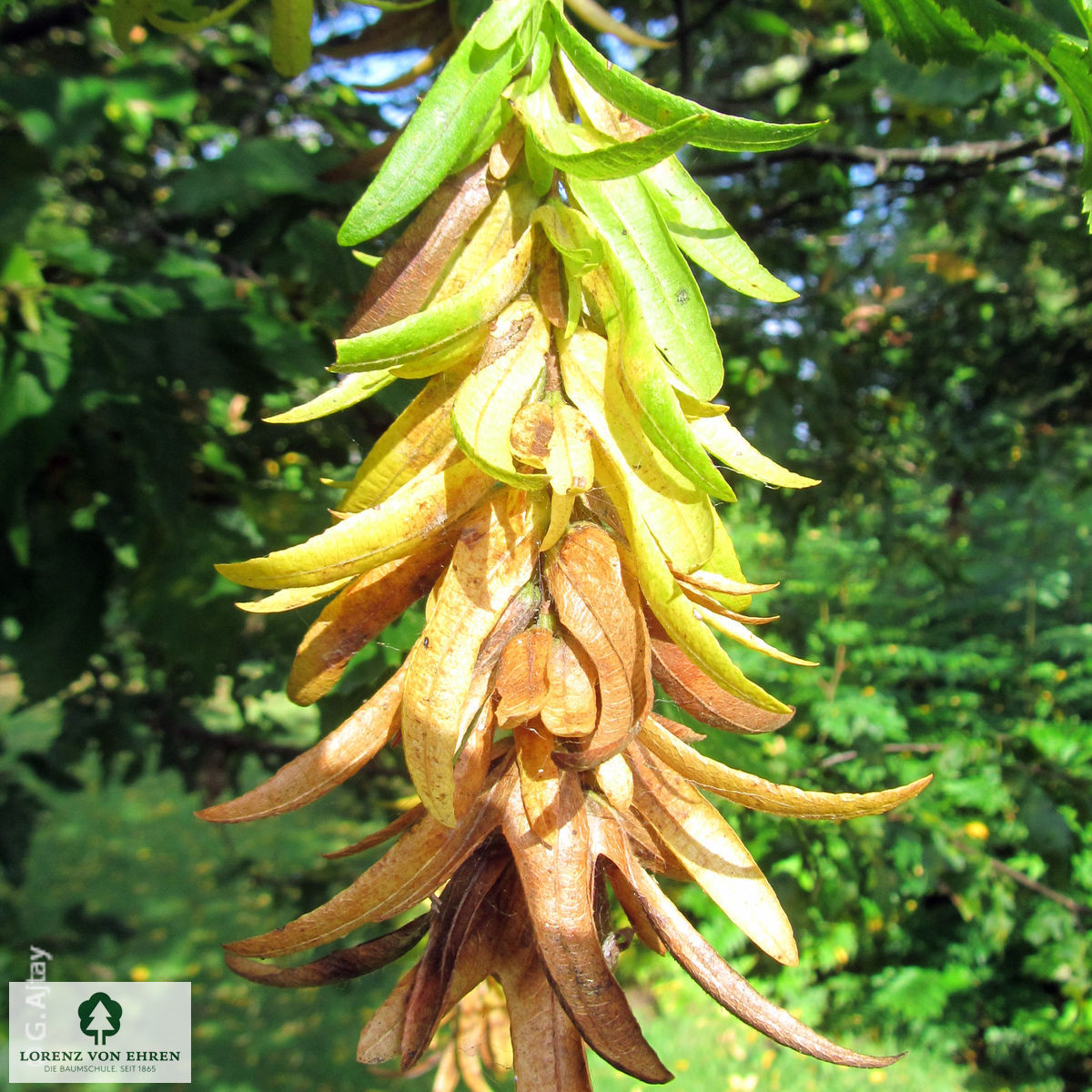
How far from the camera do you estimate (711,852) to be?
68 cm

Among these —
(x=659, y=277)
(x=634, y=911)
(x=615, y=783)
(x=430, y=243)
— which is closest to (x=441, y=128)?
(x=430, y=243)

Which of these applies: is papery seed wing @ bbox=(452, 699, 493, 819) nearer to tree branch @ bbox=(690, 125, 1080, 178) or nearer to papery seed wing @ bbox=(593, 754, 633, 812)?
papery seed wing @ bbox=(593, 754, 633, 812)

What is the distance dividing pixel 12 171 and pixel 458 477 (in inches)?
73.6

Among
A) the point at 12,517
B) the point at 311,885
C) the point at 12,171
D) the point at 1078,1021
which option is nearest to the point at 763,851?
the point at 311,885

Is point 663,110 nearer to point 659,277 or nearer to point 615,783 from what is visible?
point 659,277

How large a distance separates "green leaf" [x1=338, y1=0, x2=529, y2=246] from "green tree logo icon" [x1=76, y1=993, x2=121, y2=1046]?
2.91 m

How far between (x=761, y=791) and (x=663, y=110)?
51cm

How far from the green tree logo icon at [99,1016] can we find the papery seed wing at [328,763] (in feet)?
8.52

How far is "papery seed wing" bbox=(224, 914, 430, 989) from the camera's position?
727 mm

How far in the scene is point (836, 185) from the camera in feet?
8.73

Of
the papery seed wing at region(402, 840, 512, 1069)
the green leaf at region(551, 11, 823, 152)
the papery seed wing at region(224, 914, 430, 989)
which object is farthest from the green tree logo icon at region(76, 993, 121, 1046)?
the green leaf at region(551, 11, 823, 152)

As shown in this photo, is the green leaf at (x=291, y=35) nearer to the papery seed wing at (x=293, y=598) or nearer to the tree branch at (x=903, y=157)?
the papery seed wing at (x=293, y=598)

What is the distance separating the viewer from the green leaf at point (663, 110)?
1.95ft

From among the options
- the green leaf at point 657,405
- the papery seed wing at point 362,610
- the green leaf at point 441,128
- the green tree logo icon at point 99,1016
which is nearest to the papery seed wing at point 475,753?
the papery seed wing at point 362,610
